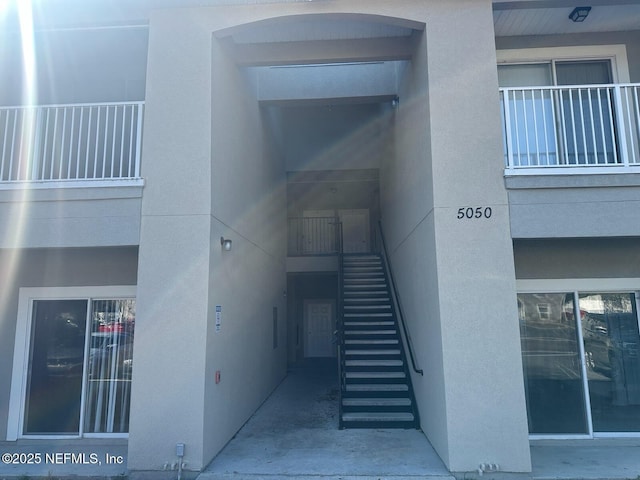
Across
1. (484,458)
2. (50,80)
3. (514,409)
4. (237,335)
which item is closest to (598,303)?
(514,409)

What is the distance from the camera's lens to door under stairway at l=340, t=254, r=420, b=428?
6.65 meters

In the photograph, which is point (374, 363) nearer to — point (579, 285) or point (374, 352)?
point (374, 352)

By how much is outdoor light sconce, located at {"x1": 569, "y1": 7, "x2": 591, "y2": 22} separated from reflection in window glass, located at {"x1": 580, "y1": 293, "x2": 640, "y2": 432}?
400 centimetres

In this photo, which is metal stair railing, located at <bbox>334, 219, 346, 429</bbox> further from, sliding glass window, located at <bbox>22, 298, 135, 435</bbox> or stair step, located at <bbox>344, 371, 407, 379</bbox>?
sliding glass window, located at <bbox>22, 298, 135, 435</bbox>

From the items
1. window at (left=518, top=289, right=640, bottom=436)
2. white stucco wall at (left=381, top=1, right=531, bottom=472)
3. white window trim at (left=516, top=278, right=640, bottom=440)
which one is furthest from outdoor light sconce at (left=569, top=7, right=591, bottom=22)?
window at (left=518, top=289, right=640, bottom=436)

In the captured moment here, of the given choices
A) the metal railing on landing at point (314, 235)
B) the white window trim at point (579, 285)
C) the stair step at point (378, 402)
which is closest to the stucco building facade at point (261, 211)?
the white window trim at point (579, 285)

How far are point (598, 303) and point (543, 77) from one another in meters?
3.52

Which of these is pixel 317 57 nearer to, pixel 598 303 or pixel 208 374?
pixel 208 374

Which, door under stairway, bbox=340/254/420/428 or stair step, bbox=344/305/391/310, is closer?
door under stairway, bbox=340/254/420/428

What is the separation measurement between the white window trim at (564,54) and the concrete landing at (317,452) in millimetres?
5808

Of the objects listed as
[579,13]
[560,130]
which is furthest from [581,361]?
[579,13]

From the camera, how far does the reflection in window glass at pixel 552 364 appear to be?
19.9 ft

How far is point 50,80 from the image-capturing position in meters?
7.43

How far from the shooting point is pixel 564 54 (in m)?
6.74
